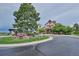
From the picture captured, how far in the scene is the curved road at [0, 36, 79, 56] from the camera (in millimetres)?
6129

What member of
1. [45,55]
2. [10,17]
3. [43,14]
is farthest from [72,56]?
[10,17]

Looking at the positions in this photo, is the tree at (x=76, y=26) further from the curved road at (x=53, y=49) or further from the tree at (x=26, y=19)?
the tree at (x=26, y=19)

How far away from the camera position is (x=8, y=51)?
616cm

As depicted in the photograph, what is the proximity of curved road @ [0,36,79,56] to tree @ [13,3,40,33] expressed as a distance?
0.33 meters

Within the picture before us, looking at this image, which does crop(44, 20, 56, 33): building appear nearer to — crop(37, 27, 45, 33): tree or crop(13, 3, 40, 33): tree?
crop(37, 27, 45, 33): tree

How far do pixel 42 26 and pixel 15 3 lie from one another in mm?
612

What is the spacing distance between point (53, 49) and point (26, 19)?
702mm

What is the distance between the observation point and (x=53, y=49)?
618 centimetres

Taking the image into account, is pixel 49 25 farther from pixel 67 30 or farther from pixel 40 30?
pixel 67 30

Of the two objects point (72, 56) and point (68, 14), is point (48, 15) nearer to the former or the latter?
point (68, 14)

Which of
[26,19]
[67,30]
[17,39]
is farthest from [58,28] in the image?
[17,39]

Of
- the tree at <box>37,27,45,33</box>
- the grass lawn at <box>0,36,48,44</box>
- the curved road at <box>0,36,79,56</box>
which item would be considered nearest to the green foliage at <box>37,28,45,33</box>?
the tree at <box>37,27,45,33</box>

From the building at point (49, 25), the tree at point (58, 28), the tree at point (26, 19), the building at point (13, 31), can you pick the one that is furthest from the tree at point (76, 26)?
the building at point (13, 31)

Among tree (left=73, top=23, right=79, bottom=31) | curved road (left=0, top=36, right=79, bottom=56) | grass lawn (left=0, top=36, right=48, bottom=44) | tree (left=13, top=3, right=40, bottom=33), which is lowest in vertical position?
curved road (left=0, top=36, right=79, bottom=56)
